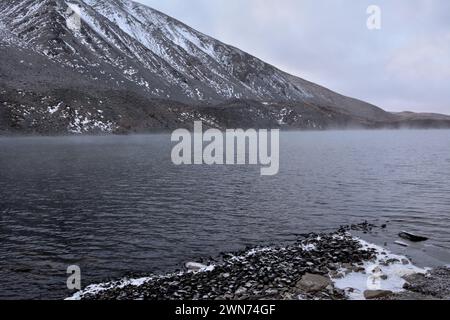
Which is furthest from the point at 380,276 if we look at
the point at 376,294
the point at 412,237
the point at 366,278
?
the point at 412,237

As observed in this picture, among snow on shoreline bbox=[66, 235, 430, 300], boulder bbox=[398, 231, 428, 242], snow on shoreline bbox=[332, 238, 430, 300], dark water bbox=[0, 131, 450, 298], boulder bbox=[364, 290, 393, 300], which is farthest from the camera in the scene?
boulder bbox=[398, 231, 428, 242]

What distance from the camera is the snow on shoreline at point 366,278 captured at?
1841 centimetres

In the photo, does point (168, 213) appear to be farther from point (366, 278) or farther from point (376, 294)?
point (376, 294)

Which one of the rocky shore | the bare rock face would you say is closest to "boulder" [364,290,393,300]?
the rocky shore

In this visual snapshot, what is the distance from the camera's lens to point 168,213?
34750 mm

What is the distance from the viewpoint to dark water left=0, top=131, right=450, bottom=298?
76.1 feet

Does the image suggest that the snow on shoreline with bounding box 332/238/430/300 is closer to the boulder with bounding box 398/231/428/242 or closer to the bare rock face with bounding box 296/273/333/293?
the bare rock face with bounding box 296/273/333/293

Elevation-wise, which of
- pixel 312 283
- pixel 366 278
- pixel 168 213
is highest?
pixel 168 213

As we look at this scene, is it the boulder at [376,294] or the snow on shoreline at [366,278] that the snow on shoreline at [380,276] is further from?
the boulder at [376,294]

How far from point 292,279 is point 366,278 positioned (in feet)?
11.6

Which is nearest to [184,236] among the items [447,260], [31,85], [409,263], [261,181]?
[409,263]

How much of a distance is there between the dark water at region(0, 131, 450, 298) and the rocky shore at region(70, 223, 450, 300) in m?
2.13
